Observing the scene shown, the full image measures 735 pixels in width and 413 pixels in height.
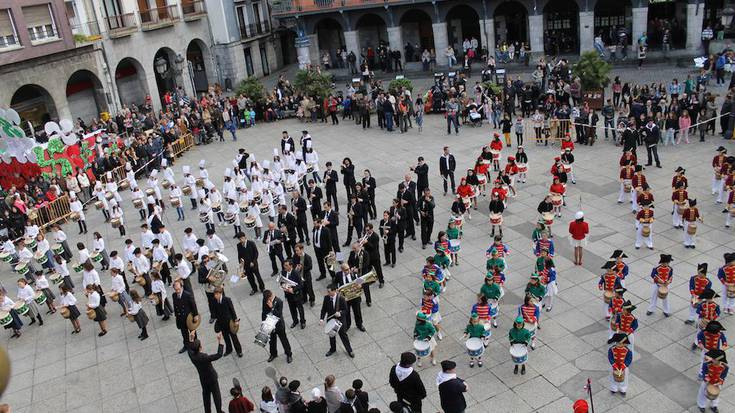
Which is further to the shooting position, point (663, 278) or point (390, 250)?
point (390, 250)

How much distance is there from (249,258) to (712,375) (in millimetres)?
10306

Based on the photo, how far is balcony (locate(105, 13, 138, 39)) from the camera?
36.3 metres

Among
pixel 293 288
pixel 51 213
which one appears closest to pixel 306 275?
pixel 293 288

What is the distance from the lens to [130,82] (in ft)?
132

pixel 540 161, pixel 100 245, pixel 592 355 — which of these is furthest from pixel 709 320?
pixel 100 245

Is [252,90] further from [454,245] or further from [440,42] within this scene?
[454,245]

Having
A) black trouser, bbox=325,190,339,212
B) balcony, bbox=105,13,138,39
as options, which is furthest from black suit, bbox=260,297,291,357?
balcony, bbox=105,13,138,39

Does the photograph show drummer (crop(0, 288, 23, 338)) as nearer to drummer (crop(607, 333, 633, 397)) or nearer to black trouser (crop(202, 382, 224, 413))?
black trouser (crop(202, 382, 224, 413))

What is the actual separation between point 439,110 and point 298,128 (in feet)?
24.0

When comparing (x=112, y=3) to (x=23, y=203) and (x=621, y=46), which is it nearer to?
(x=23, y=203)

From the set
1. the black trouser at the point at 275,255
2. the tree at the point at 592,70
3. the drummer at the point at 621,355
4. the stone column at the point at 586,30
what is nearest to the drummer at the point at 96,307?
the black trouser at the point at 275,255

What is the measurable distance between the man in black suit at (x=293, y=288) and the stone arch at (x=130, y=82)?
95.4ft

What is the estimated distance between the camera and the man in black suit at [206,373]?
1134 cm

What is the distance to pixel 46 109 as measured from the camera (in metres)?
34.1
